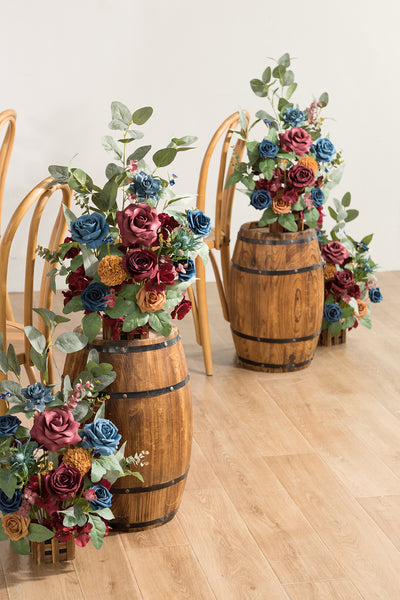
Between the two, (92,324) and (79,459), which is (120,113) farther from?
(79,459)

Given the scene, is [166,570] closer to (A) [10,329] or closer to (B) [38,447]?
(B) [38,447]

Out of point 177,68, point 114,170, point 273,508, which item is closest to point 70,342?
point 114,170

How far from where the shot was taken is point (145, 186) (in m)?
1.95

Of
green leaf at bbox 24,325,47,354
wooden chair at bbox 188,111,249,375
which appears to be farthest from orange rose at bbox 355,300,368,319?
green leaf at bbox 24,325,47,354

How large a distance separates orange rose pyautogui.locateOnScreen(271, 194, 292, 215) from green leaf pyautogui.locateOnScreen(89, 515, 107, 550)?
145cm

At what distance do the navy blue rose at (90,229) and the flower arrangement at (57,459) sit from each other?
18 centimetres

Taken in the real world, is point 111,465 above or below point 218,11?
below

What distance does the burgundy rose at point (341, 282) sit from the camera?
339cm

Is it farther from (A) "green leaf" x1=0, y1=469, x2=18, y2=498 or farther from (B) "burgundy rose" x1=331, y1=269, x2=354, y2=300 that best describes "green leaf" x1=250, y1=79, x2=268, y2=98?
(A) "green leaf" x1=0, y1=469, x2=18, y2=498

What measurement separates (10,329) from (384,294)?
91.8 inches

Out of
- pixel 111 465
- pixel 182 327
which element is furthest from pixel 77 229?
pixel 182 327

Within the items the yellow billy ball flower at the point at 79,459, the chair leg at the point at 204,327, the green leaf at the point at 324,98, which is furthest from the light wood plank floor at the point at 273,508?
the green leaf at the point at 324,98

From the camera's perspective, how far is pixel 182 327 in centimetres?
377

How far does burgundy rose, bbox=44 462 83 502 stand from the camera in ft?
6.22
